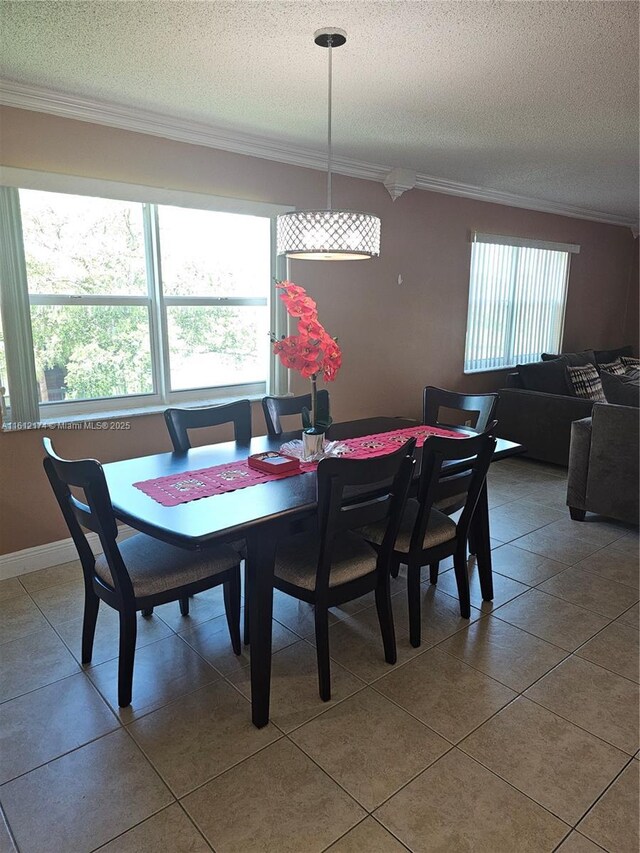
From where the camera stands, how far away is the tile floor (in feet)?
5.19

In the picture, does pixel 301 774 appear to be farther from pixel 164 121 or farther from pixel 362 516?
pixel 164 121

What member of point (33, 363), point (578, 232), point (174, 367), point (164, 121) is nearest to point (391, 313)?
point (174, 367)

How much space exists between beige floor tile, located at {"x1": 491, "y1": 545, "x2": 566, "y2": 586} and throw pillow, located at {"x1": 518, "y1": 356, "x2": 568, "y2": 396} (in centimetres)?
243

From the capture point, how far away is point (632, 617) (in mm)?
2645

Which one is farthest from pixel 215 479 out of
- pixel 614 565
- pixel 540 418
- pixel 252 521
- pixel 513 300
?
pixel 513 300

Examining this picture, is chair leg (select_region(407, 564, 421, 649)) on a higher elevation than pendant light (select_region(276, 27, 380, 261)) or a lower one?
lower

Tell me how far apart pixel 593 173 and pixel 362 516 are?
3.92 m

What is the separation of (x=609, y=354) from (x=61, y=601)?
20.7 ft

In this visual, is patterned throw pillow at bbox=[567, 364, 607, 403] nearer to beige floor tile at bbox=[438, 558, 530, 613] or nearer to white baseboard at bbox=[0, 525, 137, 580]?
beige floor tile at bbox=[438, 558, 530, 613]

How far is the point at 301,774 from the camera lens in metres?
1.76

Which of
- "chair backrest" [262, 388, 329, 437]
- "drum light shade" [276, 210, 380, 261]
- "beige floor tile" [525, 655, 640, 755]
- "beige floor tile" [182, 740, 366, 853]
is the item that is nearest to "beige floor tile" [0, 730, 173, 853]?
"beige floor tile" [182, 740, 366, 853]

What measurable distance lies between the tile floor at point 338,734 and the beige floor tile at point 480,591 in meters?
0.03

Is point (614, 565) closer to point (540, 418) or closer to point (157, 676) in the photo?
point (540, 418)

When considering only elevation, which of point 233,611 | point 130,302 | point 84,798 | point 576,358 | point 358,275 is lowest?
point 84,798
